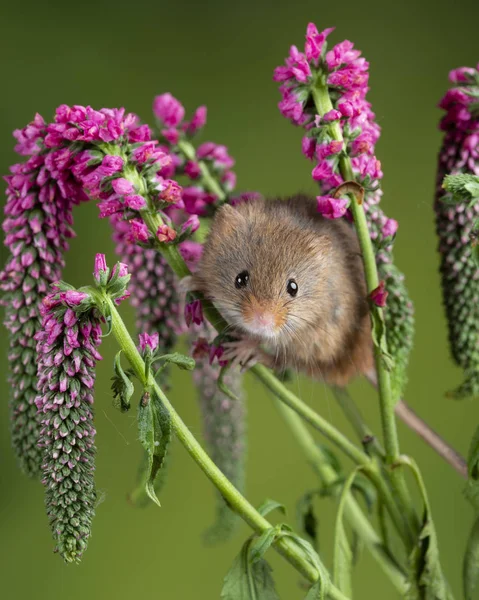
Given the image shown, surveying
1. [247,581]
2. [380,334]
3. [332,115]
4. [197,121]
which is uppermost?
[197,121]

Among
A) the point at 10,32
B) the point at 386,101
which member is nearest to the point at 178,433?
the point at 10,32

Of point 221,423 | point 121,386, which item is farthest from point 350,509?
point 121,386

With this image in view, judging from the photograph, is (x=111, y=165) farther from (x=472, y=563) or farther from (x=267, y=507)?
(x=472, y=563)

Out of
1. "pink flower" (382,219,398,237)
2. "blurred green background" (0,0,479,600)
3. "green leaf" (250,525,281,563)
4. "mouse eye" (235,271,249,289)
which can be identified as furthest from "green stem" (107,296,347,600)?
"blurred green background" (0,0,479,600)

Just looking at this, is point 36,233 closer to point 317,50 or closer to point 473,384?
point 317,50

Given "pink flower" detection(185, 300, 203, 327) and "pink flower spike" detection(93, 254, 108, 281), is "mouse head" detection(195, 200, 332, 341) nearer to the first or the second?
"pink flower" detection(185, 300, 203, 327)

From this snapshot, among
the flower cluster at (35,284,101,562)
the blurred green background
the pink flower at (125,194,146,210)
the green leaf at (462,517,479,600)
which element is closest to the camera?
the flower cluster at (35,284,101,562)
